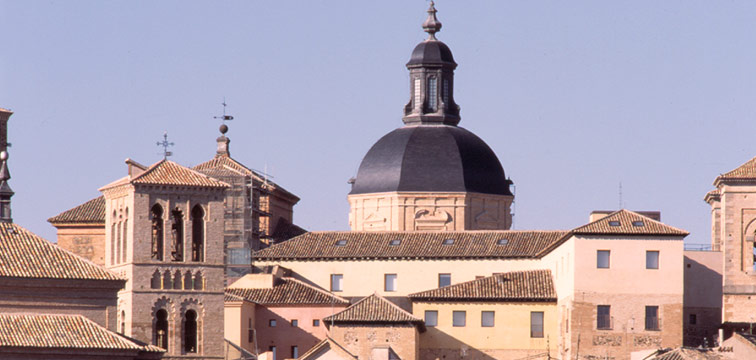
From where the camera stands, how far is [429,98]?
11075cm

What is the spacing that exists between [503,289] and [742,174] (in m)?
9.78

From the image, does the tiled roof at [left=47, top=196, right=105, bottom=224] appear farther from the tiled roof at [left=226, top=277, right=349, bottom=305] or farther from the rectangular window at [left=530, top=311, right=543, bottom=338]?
the rectangular window at [left=530, top=311, right=543, bottom=338]

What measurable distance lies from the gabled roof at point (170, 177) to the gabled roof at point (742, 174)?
1896 cm

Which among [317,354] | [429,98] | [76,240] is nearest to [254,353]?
[317,354]

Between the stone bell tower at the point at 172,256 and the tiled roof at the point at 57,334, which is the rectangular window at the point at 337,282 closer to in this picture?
the stone bell tower at the point at 172,256

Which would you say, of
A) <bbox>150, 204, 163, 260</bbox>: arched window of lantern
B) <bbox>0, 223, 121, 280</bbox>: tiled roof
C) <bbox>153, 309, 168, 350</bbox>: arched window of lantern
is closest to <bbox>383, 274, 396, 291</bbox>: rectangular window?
<bbox>150, 204, 163, 260</bbox>: arched window of lantern

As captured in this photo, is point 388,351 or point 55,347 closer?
point 55,347

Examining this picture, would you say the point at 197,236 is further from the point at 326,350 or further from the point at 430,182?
the point at 430,182

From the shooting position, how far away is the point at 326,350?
272 feet

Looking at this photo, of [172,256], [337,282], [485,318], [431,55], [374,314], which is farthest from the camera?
[431,55]

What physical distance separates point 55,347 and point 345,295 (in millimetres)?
30408

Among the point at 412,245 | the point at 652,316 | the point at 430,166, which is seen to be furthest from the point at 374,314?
the point at 430,166

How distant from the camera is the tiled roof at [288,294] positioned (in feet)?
293

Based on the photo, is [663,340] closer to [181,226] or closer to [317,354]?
[317,354]
